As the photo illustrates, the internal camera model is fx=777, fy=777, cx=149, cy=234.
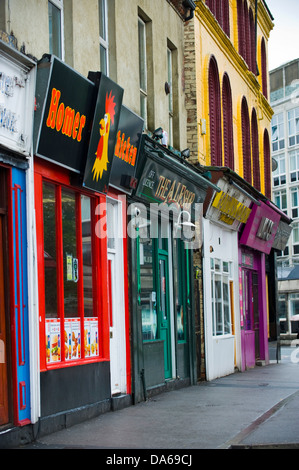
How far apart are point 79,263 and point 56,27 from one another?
3.36 meters

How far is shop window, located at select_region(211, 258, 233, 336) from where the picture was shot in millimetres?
18828

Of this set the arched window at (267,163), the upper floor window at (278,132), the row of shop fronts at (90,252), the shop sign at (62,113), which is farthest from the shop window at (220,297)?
the upper floor window at (278,132)

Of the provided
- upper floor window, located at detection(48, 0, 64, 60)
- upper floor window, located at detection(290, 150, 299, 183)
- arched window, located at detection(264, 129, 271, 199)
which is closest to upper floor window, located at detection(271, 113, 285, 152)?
upper floor window, located at detection(290, 150, 299, 183)

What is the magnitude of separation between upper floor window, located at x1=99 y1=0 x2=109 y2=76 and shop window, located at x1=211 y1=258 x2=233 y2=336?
7.29 meters

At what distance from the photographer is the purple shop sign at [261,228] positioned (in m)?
22.0

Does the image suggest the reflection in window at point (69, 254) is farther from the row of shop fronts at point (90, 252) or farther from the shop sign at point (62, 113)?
the shop sign at point (62, 113)

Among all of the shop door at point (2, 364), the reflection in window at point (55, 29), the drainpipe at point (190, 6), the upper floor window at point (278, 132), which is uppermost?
the upper floor window at point (278, 132)

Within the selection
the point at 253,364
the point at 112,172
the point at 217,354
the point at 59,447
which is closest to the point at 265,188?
the point at 253,364

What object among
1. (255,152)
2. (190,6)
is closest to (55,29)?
(190,6)

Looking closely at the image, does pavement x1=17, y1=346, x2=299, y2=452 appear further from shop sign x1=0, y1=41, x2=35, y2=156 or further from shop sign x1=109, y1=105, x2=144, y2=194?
shop sign x1=109, y1=105, x2=144, y2=194

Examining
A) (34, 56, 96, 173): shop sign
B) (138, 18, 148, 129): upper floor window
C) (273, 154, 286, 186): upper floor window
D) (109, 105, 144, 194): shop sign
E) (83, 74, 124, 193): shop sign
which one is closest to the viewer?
(34, 56, 96, 173): shop sign

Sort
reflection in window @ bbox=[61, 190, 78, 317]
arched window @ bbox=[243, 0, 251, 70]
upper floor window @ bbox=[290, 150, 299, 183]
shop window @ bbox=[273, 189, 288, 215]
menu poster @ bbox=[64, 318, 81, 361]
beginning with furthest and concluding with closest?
shop window @ bbox=[273, 189, 288, 215] → upper floor window @ bbox=[290, 150, 299, 183] → arched window @ bbox=[243, 0, 251, 70] → reflection in window @ bbox=[61, 190, 78, 317] → menu poster @ bbox=[64, 318, 81, 361]

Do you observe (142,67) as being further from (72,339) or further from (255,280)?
(255,280)

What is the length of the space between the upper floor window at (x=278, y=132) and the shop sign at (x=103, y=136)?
2181 inches
